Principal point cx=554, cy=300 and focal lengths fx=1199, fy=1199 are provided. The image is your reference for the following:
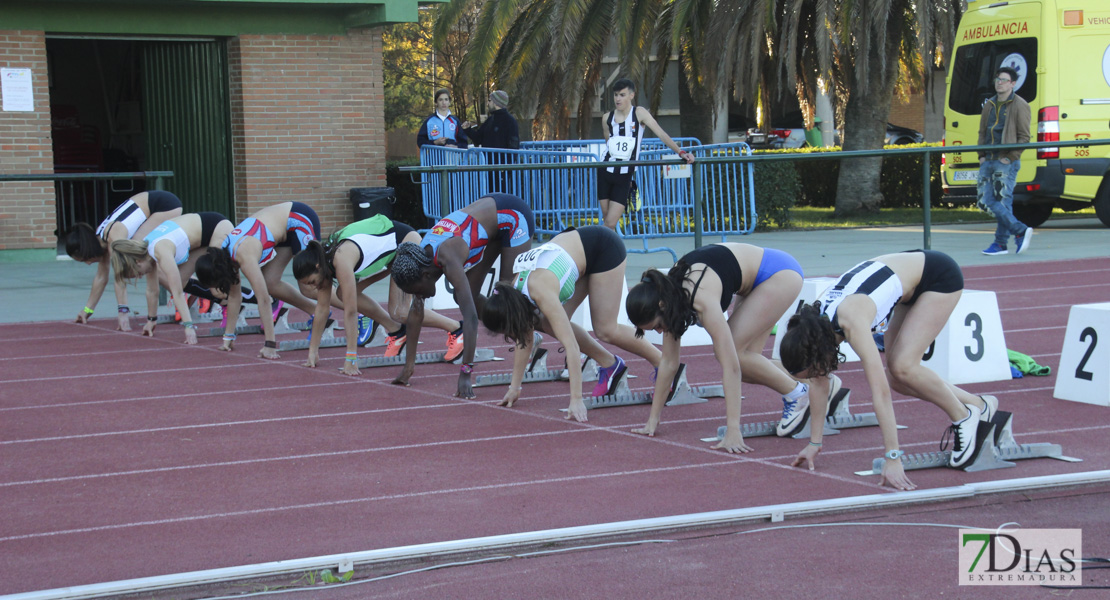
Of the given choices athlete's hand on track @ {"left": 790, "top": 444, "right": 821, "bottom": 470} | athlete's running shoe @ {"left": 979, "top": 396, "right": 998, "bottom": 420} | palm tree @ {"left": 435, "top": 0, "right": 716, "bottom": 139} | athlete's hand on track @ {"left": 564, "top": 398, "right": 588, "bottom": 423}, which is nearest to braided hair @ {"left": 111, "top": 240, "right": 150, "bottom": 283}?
athlete's hand on track @ {"left": 564, "top": 398, "right": 588, "bottom": 423}

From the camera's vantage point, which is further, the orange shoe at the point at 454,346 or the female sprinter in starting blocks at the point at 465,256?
the orange shoe at the point at 454,346

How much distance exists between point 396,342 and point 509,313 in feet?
9.59

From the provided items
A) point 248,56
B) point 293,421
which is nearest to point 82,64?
point 248,56

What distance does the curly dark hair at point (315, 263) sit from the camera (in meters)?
8.40

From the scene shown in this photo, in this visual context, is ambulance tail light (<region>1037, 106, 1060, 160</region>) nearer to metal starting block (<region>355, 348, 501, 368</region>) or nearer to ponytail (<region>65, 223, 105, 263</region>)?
metal starting block (<region>355, 348, 501, 368</region>)

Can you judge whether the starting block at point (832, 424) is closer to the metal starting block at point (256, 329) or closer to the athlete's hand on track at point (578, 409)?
the athlete's hand on track at point (578, 409)

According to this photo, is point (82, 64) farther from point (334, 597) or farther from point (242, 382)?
point (334, 597)

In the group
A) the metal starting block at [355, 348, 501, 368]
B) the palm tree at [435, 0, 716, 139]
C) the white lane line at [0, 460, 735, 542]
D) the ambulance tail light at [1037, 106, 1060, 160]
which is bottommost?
the white lane line at [0, 460, 735, 542]

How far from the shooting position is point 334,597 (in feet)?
14.2

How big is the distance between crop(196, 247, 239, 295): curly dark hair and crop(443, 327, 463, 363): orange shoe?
180cm

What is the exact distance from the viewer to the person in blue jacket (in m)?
15.4

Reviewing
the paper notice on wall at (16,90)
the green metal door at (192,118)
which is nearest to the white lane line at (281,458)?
the paper notice on wall at (16,90)

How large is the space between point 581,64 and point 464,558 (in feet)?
53.8

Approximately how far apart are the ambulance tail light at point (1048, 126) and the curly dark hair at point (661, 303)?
1164cm
